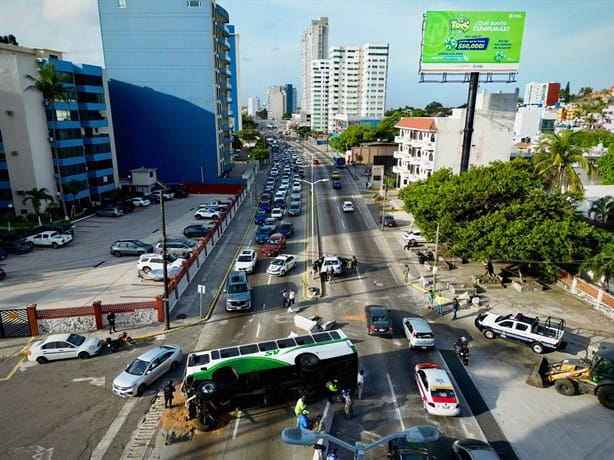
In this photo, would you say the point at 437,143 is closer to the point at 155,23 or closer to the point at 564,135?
the point at 564,135

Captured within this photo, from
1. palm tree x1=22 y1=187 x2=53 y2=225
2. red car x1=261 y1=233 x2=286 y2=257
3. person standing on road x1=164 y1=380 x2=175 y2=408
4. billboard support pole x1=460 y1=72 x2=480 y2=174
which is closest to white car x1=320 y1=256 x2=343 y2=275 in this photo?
red car x1=261 y1=233 x2=286 y2=257

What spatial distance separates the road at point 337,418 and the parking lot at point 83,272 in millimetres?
787

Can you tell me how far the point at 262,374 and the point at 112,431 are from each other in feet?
21.9

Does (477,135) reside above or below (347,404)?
above

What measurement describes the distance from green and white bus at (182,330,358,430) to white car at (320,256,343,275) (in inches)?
569

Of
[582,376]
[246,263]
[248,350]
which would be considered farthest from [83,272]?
[582,376]

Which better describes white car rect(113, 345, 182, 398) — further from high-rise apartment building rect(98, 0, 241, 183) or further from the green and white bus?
high-rise apartment building rect(98, 0, 241, 183)

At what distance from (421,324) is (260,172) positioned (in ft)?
258

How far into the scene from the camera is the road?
1600 cm

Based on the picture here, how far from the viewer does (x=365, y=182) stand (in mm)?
82312

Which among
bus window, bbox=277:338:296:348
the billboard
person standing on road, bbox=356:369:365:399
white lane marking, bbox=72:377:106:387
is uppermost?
the billboard

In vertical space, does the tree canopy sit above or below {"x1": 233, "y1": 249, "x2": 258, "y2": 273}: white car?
above

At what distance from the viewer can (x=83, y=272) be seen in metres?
35.1

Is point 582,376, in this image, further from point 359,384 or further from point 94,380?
point 94,380
